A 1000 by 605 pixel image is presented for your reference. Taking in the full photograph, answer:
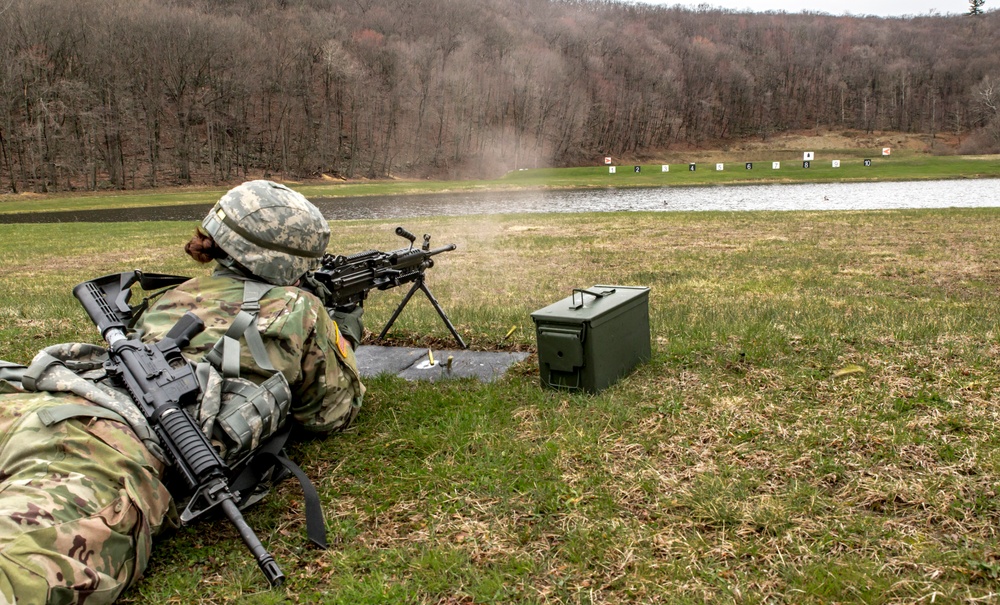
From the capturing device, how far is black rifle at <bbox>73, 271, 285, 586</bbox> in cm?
256

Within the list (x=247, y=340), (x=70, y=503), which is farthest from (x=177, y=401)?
(x=70, y=503)

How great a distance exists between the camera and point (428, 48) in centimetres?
1709

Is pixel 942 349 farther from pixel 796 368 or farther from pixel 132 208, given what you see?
pixel 132 208

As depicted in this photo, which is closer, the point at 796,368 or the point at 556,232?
the point at 796,368

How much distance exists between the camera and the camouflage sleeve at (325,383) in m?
3.33

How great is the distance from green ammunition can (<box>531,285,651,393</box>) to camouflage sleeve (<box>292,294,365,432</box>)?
1.16m

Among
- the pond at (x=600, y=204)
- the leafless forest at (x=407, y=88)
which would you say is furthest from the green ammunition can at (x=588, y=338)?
the pond at (x=600, y=204)

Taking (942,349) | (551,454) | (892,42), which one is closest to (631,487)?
(551,454)

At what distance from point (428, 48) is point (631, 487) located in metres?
15.9

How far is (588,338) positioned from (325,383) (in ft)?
4.90

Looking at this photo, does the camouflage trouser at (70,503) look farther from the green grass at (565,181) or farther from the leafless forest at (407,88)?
the green grass at (565,181)

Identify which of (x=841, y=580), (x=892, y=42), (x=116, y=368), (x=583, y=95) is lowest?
(x=841, y=580)

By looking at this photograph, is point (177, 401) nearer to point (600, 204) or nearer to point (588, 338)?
point (588, 338)

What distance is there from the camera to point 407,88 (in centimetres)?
2219
